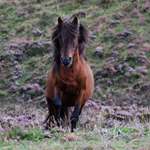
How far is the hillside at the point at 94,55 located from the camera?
12.3 metres

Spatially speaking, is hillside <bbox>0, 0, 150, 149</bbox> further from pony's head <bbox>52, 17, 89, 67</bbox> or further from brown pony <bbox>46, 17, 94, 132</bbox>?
pony's head <bbox>52, 17, 89, 67</bbox>

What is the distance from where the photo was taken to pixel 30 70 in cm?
1709

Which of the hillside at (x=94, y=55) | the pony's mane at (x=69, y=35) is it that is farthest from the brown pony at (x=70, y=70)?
the hillside at (x=94, y=55)

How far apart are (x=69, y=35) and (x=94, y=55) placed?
11535 mm

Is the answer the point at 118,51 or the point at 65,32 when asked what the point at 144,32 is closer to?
the point at 118,51

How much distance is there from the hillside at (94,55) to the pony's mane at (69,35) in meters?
1.92

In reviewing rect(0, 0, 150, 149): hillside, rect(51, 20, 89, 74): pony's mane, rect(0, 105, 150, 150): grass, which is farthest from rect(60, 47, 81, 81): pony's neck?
rect(0, 0, 150, 149): hillside

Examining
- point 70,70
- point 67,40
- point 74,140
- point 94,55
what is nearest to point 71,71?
point 70,70

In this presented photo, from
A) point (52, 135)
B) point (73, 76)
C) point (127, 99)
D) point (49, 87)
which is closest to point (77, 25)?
point (73, 76)

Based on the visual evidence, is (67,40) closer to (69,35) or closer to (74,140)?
(69,35)

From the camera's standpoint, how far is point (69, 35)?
5434 millimetres

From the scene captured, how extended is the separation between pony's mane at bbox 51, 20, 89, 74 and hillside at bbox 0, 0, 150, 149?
192cm

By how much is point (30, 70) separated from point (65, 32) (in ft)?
39.4

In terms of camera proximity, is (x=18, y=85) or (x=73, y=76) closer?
(x=73, y=76)
